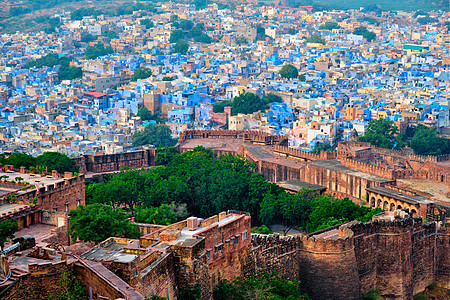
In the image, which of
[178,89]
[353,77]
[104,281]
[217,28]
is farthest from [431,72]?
[104,281]

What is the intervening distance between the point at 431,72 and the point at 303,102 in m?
17.5

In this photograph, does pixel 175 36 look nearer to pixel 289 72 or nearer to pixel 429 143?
pixel 289 72

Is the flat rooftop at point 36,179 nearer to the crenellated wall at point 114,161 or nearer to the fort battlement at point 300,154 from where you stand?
the crenellated wall at point 114,161

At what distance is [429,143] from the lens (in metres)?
46.2

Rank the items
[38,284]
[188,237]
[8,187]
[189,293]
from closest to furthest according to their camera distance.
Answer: [38,284] → [189,293] → [188,237] → [8,187]

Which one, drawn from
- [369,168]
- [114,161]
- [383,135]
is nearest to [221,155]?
[114,161]

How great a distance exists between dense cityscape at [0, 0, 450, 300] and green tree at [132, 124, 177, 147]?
15 centimetres

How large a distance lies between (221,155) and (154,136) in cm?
1748

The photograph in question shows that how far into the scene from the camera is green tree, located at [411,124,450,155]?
46000mm

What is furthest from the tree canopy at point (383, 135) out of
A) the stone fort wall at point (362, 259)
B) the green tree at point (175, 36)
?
the green tree at point (175, 36)

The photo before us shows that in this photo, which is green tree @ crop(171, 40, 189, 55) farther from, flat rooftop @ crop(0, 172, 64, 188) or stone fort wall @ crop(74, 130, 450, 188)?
flat rooftop @ crop(0, 172, 64, 188)

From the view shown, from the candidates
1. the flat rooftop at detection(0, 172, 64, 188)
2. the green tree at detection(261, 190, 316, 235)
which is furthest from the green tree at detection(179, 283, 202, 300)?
the green tree at detection(261, 190, 316, 235)

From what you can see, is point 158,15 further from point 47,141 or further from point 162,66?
point 47,141

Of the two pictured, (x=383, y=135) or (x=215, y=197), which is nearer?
(x=215, y=197)
